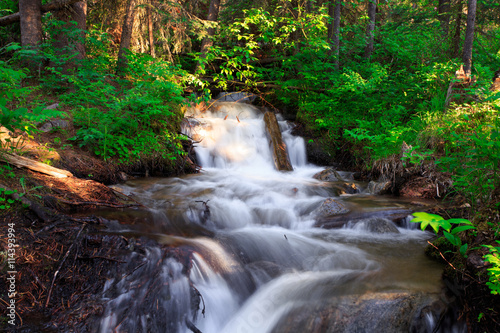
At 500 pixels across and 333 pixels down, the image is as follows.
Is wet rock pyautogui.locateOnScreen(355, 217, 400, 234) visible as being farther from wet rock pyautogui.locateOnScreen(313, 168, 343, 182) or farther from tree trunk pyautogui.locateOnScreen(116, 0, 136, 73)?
tree trunk pyautogui.locateOnScreen(116, 0, 136, 73)

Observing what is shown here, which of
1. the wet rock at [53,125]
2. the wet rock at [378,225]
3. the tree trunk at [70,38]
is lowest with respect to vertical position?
the wet rock at [378,225]

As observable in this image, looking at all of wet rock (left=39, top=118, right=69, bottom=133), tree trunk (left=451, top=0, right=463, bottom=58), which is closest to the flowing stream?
wet rock (left=39, top=118, right=69, bottom=133)

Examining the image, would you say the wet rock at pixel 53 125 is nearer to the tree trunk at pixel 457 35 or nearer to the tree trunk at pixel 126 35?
the tree trunk at pixel 126 35

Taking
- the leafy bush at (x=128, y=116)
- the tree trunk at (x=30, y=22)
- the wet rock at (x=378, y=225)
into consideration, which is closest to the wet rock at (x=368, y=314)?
the wet rock at (x=378, y=225)

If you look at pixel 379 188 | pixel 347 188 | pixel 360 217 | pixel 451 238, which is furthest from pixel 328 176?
pixel 451 238

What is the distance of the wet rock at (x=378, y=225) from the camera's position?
469 centimetres

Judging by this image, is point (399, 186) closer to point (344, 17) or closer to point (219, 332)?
point (219, 332)

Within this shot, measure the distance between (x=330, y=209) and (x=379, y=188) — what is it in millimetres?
1918

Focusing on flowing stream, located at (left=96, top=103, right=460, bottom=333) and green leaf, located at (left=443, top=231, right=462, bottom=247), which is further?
flowing stream, located at (left=96, top=103, right=460, bottom=333)

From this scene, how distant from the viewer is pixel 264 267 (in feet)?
12.4

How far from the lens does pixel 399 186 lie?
21.3ft

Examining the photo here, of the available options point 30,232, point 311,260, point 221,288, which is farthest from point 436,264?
point 30,232

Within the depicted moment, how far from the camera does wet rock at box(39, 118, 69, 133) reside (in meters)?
5.74

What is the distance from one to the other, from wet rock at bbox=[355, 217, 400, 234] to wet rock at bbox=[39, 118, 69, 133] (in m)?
5.76
